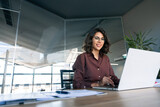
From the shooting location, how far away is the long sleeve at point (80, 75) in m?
1.38

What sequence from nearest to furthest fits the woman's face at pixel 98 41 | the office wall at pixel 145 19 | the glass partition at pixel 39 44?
the woman's face at pixel 98 41 < the glass partition at pixel 39 44 < the office wall at pixel 145 19

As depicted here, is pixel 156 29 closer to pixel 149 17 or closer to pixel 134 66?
pixel 149 17

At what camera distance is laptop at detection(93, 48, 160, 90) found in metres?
0.73

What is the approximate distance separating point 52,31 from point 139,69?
3927mm

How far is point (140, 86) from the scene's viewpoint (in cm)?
88

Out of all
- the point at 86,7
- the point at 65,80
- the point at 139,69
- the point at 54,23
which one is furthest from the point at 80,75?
the point at 54,23

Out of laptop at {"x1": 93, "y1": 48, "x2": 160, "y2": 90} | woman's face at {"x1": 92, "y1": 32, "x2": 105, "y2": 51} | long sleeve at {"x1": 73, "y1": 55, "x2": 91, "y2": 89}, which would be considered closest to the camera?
laptop at {"x1": 93, "y1": 48, "x2": 160, "y2": 90}

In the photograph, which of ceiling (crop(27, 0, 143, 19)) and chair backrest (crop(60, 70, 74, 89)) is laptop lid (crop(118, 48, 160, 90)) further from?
ceiling (crop(27, 0, 143, 19))

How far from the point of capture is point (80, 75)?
1521 mm

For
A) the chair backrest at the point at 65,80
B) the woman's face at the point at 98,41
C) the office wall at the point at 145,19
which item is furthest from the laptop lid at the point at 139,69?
the office wall at the point at 145,19

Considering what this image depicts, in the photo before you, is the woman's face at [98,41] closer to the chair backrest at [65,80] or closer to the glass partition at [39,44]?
the chair backrest at [65,80]

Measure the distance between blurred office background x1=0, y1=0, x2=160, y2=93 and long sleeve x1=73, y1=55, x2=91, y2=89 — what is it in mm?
1851

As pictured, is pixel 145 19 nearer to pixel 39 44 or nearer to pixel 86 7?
pixel 86 7

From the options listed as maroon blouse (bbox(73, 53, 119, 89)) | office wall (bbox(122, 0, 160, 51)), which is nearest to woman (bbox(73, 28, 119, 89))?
maroon blouse (bbox(73, 53, 119, 89))
